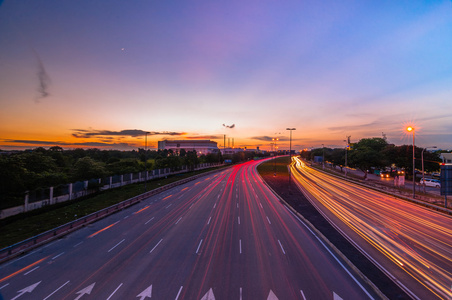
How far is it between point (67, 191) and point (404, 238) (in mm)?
44157

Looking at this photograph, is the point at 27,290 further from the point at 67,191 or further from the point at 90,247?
the point at 67,191

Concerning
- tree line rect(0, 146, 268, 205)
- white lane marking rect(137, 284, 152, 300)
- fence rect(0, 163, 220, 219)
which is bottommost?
white lane marking rect(137, 284, 152, 300)

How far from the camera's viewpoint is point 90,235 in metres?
19.3

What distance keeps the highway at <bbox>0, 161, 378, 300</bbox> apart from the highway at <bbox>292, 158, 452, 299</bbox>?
3.25 m

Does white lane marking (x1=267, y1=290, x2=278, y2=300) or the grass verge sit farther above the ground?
white lane marking (x1=267, y1=290, x2=278, y2=300)

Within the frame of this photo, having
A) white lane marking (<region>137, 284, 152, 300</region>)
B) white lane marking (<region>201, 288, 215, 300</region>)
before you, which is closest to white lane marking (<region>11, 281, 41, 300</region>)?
white lane marking (<region>137, 284, 152, 300</region>)

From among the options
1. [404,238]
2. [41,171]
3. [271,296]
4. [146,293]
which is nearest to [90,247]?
[146,293]

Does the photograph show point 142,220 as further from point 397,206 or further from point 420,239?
point 397,206

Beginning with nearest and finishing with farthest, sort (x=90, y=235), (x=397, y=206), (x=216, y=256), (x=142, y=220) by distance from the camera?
(x=216, y=256) < (x=90, y=235) < (x=142, y=220) < (x=397, y=206)

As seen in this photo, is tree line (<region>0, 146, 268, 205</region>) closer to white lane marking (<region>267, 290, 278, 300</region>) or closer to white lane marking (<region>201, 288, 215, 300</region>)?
white lane marking (<region>201, 288, 215, 300</region>)

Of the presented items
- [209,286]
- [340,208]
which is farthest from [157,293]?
[340,208]

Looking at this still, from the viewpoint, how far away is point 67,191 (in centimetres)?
3362

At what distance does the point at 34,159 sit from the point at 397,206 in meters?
61.1

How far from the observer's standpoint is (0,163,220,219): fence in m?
26.5
